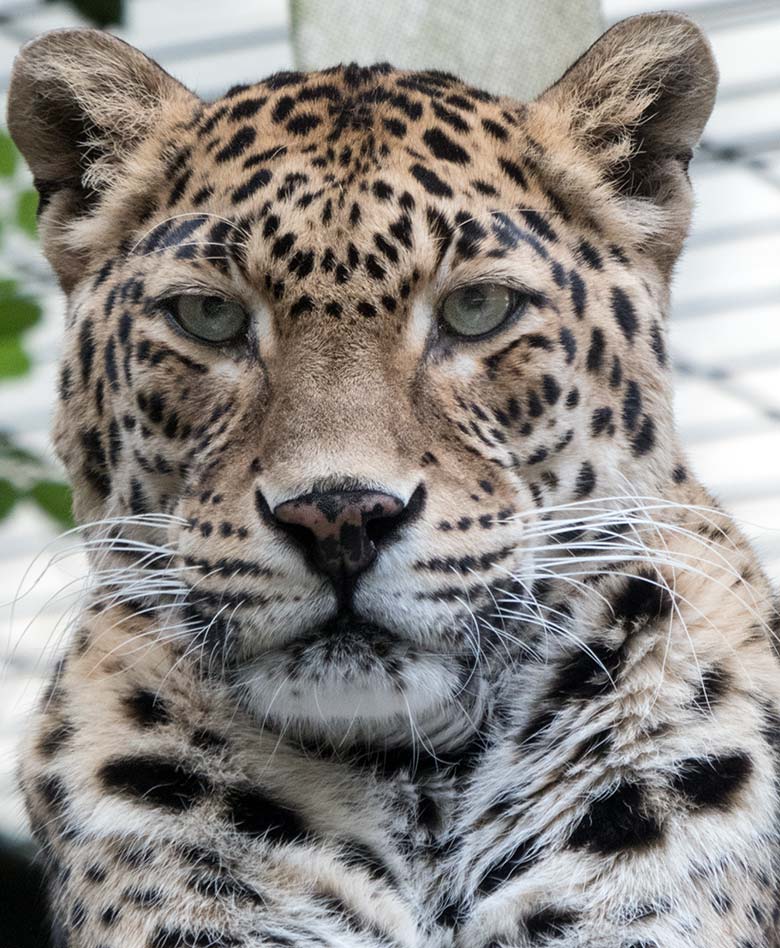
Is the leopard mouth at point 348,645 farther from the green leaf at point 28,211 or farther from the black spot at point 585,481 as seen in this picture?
the green leaf at point 28,211

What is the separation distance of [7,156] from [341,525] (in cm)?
216

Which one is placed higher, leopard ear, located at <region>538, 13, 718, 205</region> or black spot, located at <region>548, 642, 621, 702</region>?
leopard ear, located at <region>538, 13, 718, 205</region>

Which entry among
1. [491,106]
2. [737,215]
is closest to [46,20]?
[737,215]

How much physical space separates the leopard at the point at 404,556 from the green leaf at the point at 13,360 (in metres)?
0.12

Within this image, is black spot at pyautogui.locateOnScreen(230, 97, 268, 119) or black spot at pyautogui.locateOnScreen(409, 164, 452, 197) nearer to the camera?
black spot at pyautogui.locateOnScreen(409, 164, 452, 197)

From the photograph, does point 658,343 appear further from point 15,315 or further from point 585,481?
point 15,315

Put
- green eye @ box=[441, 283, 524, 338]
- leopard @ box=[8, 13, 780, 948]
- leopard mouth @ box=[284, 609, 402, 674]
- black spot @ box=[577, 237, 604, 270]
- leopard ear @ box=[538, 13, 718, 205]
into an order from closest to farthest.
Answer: leopard mouth @ box=[284, 609, 402, 674]
leopard @ box=[8, 13, 780, 948]
green eye @ box=[441, 283, 524, 338]
black spot @ box=[577, 237, 604, 270]
leopard ear @ box=[538, 13, 718, 205]

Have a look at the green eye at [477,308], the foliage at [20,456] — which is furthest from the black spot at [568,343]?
the foliage at [20,456]

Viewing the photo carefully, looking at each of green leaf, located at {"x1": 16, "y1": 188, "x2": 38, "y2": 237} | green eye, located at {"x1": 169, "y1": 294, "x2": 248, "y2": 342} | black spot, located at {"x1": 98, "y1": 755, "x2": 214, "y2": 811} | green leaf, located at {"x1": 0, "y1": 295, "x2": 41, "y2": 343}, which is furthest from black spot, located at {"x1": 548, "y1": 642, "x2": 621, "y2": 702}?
green leaf, located at {"x1": 16, "y1": 188, "x2": 38, "y2": 237}

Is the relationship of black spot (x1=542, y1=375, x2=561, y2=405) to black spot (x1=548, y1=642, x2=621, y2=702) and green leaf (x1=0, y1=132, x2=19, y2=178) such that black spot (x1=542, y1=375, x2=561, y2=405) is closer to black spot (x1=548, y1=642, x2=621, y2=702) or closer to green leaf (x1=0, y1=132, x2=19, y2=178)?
black spot (x1=548, y1=642, x2=621, y2=702)

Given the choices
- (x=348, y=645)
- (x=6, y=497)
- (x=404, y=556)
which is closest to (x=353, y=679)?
(x=348, y=645)

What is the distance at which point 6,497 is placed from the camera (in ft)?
15.1

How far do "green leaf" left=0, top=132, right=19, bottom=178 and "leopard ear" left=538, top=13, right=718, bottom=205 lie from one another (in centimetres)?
175

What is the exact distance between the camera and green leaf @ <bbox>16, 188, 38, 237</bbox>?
17.9 ft
